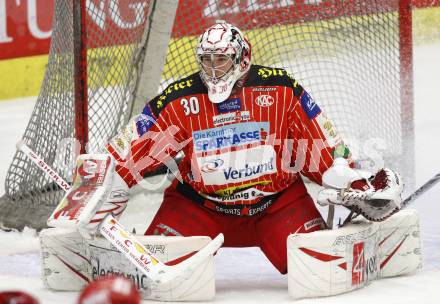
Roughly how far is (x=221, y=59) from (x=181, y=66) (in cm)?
188

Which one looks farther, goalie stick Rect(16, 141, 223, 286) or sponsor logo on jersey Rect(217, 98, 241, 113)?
sponsor logo on jersey Rect(217, 98, 241, 113)

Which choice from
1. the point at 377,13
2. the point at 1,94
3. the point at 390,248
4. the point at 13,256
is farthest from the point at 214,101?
the point at 1,94

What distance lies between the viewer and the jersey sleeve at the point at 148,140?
13.0 ft

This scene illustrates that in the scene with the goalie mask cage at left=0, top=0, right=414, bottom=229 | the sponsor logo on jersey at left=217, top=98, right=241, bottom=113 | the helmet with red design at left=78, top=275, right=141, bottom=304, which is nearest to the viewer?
the helmet with red design at left=78, top=275, right=141, bottom=304

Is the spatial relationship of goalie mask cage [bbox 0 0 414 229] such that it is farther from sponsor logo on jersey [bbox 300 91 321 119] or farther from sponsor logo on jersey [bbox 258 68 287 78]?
sponsor logo on jersey [bbox 300 91 321 119]

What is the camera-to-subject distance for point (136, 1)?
17.2 feet

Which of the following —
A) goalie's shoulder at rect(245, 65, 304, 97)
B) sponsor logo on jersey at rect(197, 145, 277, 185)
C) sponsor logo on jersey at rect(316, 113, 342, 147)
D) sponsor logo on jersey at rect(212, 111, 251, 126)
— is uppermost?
goalie's shoulder at rect(245, 65, 304, 97)

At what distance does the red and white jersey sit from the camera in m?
3.93

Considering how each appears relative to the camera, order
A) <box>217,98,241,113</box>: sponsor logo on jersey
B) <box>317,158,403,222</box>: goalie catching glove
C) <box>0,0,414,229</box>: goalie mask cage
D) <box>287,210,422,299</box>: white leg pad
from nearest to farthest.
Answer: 1. <box>287,210,422,299</box>: white leg pad
2. <box>317,158,403,222</box>: goalie catching glove
3. <box>217,98,241,113</box>: sponsor logo on jersey
4. <box>0,0,414,229</box>: goalie mask cage

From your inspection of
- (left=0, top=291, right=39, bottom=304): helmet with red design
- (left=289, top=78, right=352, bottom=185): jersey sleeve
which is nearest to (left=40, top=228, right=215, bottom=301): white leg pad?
(left=289, top=78, right=352, bottom=185): jersey sleeve

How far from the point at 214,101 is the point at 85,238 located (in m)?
0.63

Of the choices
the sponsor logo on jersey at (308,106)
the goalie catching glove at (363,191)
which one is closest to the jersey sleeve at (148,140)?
the sponsor logo on jersey at (308,106)

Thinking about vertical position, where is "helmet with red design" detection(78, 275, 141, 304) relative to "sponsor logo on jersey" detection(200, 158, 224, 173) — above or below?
above

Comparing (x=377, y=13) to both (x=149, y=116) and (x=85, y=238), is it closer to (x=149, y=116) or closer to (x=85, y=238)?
(x=149, y=116)
